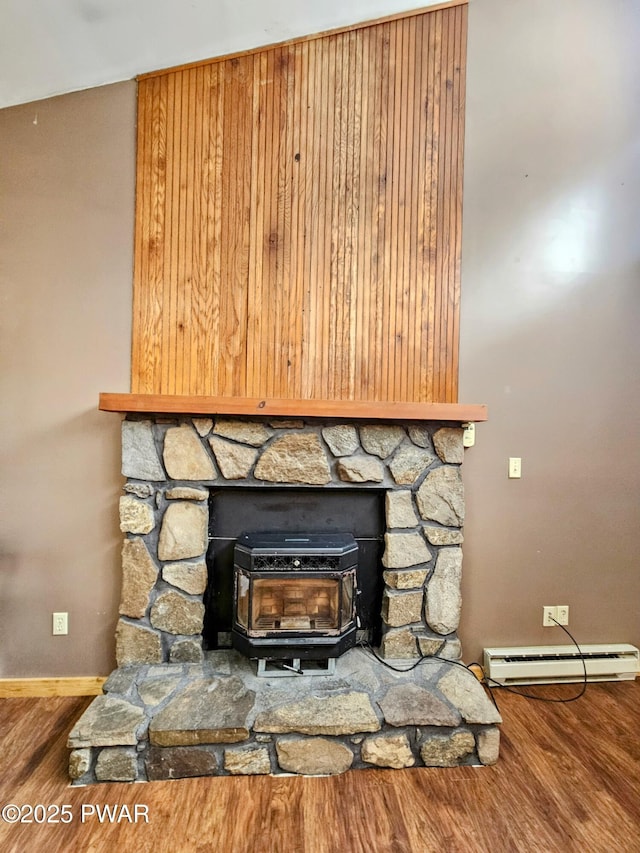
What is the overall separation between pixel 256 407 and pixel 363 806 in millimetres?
1478

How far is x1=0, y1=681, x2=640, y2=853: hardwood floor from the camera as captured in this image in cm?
129

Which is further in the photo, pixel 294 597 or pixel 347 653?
pixel 347 653

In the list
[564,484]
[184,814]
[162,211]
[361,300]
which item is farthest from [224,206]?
[184,814]

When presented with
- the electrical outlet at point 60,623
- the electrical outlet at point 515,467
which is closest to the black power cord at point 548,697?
the electrical outlet at point 515,467

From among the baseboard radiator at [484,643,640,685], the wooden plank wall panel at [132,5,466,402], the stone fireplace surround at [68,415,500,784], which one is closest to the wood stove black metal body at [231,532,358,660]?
the stone fireplace surround at [68,415,500,784]

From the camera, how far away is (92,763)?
1463 mm

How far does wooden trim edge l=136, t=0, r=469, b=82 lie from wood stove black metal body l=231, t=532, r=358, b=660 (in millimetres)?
2215

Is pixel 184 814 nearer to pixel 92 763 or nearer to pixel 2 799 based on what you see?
pixel 92 763

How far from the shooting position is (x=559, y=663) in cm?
208

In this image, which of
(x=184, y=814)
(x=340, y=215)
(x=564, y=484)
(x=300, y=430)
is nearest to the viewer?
(x=184, y=814)

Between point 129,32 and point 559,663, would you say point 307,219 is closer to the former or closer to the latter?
point 129,32

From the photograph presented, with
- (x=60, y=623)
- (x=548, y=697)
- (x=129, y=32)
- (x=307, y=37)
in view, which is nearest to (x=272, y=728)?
(x=60, y=623)

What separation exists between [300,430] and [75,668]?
1578mm

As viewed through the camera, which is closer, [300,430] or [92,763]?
[92,763]
